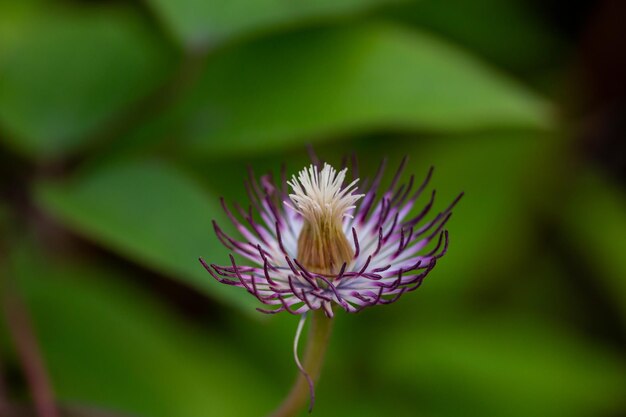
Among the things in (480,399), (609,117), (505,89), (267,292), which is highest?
(609,117)

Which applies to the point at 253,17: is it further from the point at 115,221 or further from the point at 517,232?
the point at 517,232

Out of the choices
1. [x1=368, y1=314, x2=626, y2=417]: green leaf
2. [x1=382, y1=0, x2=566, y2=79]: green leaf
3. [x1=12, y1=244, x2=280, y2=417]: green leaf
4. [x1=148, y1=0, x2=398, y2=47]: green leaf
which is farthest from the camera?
[x1=382, y1=0, x2=566, y2=79]: green leaf

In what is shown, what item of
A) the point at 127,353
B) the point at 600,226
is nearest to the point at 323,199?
the point at 127,353

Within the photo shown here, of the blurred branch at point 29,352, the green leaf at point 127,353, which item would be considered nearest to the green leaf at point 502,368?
the green leaf at point 127,353

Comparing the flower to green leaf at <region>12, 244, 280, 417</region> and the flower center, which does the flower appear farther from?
green leaf at <region>12, 244, 280, 417</region>

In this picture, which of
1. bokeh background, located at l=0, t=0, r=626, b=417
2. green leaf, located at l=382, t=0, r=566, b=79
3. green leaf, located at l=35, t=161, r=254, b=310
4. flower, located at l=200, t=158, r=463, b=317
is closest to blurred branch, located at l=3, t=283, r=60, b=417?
bokeh background, located at l=0, t=0, r=626, b=417

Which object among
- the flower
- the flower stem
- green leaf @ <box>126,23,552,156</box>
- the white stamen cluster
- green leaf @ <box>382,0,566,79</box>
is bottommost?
the flower stem

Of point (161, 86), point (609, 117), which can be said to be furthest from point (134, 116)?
point (609, 117)
